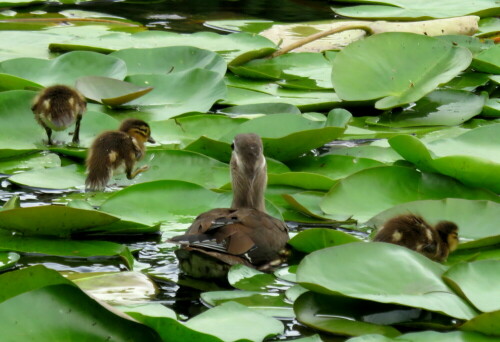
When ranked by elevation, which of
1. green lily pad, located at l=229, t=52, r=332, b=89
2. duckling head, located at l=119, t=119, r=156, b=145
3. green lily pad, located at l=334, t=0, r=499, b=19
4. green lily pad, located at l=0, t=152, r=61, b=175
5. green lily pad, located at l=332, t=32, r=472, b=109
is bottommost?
green lily pad, located at l=0, t=152, r=61, b=175

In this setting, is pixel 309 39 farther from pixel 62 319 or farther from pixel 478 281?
pixel 62 319

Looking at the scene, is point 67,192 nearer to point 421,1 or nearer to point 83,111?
point 83,111

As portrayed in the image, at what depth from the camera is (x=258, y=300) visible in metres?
3.53

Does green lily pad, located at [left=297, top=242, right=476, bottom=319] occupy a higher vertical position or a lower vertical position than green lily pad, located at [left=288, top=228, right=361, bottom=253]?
higher

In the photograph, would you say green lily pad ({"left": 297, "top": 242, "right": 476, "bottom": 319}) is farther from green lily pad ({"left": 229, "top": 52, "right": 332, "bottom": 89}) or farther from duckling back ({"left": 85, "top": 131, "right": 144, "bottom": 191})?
green lily pad ({"left": 229, "top": 52, "right": 332, "bottom": 89})

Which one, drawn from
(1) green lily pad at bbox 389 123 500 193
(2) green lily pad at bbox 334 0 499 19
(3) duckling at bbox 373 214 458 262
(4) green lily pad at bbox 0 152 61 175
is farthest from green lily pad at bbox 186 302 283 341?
(2) green lily pad at bbox 334 0 499 19

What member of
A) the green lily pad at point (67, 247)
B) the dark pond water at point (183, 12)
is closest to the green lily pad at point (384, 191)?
the dark pond water at point (183, 12)

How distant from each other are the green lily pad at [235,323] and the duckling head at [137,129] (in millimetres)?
1882

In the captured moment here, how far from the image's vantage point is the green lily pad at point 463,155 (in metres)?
4.42

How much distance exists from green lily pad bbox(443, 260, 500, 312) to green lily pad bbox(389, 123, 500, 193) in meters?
1.01

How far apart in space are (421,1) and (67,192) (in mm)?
4865

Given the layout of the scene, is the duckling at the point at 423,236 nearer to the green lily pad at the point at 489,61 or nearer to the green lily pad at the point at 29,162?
the green lily pad at the point at 29,162

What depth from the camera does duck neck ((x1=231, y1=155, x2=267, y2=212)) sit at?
4.30 m

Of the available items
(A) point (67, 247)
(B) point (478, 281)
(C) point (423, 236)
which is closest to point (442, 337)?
(B) point (478, 281)
